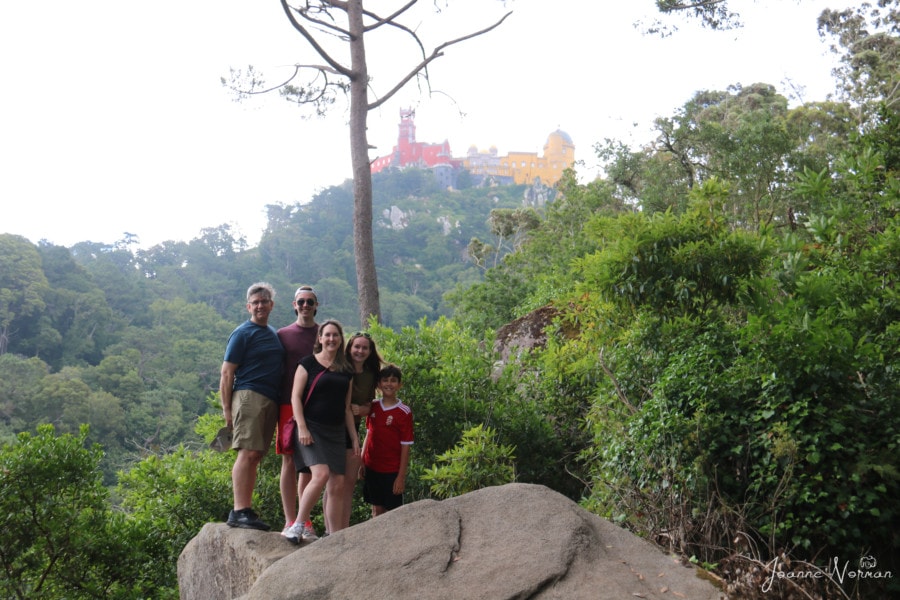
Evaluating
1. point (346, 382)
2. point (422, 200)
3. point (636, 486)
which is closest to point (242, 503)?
point (346, 382)

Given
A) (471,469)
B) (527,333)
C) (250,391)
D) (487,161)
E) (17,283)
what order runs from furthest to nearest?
1. (487,161)
2. (17,283)
3. (527,333)
4. (471,469)
5. (250,391)

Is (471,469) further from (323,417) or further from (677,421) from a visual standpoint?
(677,421)

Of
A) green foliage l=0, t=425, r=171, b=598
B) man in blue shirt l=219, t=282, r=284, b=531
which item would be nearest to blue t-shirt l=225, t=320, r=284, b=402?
man in blue shirt l=219, t=282, r=284, b=531

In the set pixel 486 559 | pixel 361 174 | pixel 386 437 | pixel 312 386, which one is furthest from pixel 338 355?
pixel 361 174

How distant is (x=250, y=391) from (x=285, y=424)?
0.31 meters

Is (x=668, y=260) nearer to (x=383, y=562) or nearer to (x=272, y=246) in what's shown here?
(x=383, y=562)

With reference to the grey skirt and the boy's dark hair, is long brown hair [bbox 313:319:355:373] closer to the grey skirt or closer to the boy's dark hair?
the grey skirt

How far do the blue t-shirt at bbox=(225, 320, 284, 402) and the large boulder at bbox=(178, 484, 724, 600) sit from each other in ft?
3.56

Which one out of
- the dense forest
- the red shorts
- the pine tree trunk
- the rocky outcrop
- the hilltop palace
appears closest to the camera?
A: the dense forest

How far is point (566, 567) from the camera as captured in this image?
368cm

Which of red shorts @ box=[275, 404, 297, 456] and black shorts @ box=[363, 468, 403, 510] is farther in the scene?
black shorts @ box=[363, 468, 403, 510]

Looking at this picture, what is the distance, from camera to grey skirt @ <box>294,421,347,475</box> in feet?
16.1

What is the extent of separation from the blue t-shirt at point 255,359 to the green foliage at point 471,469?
63.7 inches

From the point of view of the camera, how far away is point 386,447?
5598 millimetres
